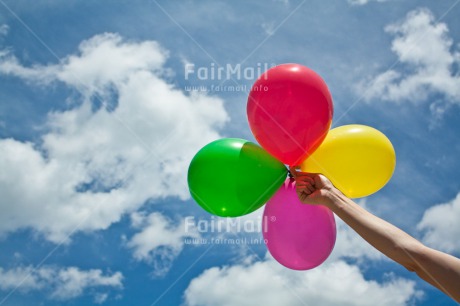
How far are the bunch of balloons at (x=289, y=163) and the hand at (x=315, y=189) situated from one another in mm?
1133

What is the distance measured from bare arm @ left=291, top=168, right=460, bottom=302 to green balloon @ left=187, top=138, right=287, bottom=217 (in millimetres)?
1812

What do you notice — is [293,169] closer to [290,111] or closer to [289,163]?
[289,163]

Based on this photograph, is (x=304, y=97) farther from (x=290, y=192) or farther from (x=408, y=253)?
(x=408, y=253)

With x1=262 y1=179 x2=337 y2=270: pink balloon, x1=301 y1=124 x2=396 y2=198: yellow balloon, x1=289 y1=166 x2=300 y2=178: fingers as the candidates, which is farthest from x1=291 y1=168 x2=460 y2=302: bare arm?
x1=262 y1=179 x2=337 y2=270: pink balloon

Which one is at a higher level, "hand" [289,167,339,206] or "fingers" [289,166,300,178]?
"fingers" [289,166,300,178]

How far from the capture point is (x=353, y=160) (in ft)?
14.0

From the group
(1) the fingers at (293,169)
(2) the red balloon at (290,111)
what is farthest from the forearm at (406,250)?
(1) the fingers at (293,169)

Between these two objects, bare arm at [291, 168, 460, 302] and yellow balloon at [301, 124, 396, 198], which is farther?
yellow balloon at [301, 124, 396, 198]

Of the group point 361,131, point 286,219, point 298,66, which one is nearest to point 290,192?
point 286,219

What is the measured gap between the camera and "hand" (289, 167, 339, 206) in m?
2.53

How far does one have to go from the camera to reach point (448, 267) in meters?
1.60

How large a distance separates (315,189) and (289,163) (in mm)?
1445

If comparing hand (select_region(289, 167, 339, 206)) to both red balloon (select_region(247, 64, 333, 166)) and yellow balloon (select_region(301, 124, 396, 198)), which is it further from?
yellow balloon (select_region(301, 124, 396, 198))

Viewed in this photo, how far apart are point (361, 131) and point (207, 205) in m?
1.63
